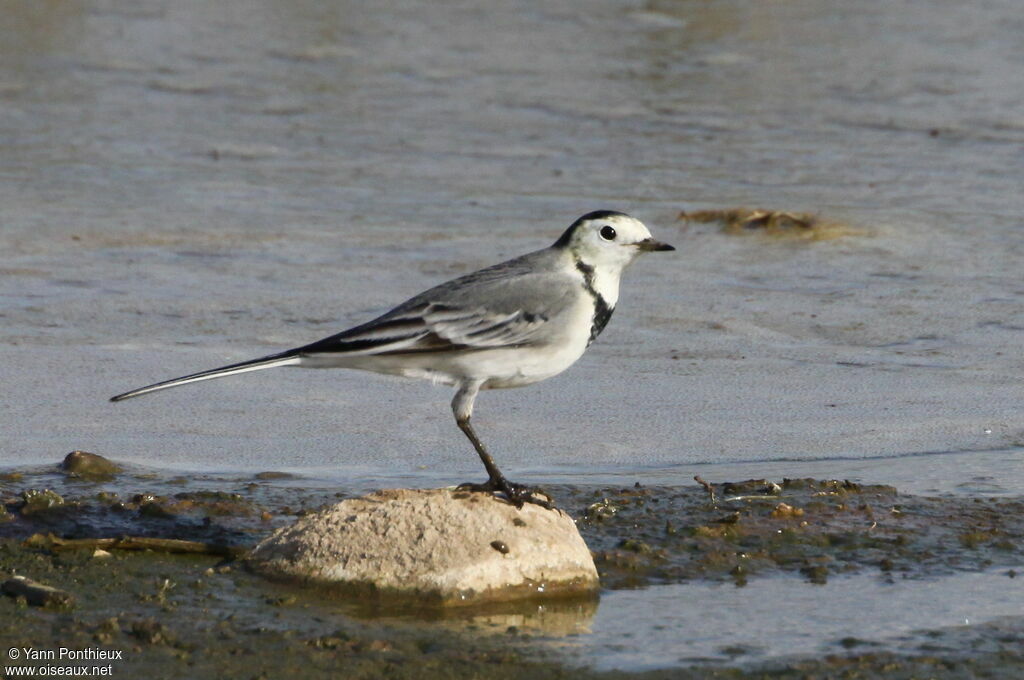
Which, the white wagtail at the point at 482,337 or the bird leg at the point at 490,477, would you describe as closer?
the bird leg at the point at 490,477

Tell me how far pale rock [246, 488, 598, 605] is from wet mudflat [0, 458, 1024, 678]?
82mm

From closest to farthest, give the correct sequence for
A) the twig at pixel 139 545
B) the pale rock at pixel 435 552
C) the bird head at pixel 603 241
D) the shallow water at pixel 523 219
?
1. the pale rock at pixel 435 552
2. the twig at pixel 139 545
3. the bird head at pixel 603 241
4. the shallow water at pixel 523 219

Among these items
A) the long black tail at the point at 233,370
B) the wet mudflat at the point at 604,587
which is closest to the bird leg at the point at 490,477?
the wet mudflat at the point at 604,587

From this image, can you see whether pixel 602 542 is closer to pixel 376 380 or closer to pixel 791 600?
pixel 791 600

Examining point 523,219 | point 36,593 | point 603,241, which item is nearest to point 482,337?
point 603,241

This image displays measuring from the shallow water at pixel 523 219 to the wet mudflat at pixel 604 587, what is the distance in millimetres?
449

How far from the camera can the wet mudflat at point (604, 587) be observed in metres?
4.71

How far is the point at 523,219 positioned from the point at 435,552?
6180 millimetres

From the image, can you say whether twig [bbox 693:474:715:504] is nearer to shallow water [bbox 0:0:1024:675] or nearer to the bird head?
shallow water [bbox 0:0:1024:675]

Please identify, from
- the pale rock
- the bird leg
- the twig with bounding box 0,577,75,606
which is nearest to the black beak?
the bird leg

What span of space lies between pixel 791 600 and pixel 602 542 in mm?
766

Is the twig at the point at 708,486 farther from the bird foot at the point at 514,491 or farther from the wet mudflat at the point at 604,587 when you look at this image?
the bird foot at the point at 514,491

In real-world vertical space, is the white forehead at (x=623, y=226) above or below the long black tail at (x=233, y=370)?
above

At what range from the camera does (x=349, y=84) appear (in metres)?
15.7
